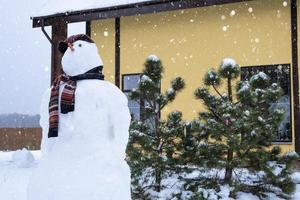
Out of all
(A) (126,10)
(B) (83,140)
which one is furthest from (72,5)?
(B) (83,140)

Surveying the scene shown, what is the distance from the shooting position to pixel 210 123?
6918 millimetres

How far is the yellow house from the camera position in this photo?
32.4 feet

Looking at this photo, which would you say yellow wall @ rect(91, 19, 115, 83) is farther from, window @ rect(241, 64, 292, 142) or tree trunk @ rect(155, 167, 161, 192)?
tree trunk @ rect(155, 167, 161, 192)

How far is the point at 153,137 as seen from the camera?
726 cm

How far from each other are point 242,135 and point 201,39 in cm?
438

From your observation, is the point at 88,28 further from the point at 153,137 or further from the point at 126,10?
the point at 153,137

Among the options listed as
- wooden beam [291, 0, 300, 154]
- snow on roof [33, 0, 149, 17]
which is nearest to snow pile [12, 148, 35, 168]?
snow on roof [33, 0, 149, 17]

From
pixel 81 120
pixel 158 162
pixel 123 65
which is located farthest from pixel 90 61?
pixel 123 65

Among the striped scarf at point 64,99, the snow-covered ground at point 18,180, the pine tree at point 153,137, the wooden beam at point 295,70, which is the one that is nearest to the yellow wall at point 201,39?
the wooden beam at point 295,70

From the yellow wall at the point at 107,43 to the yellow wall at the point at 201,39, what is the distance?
0.08 metres

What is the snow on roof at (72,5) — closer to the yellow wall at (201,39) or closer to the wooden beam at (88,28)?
the wooden beam at (88,28)

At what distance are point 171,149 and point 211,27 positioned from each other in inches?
176

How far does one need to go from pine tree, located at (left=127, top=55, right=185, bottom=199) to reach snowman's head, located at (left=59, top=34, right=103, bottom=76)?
324 centimetres

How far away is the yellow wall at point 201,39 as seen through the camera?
1005cm
